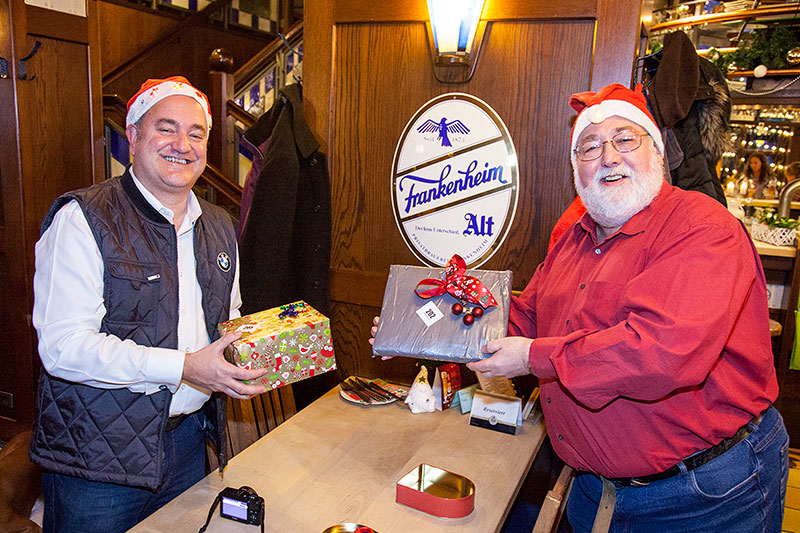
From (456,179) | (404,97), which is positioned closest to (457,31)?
(404,97)

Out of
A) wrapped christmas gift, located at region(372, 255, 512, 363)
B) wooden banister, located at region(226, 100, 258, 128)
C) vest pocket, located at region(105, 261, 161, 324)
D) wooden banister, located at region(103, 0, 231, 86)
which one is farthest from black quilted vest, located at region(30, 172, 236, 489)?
wooden banister, located at region(103, 0, 231, 86)

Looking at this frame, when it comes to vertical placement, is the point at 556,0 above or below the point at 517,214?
above

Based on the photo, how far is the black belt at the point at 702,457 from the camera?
1.57 meters

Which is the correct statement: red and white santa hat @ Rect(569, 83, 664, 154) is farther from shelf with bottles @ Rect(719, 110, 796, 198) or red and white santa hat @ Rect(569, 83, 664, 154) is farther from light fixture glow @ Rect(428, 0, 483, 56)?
shelf with bottles @ Rect(719, 110, 796, 198)

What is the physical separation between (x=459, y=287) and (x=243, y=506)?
2.84ft

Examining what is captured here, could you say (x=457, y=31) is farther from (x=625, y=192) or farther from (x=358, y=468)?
(x=358, y=468)

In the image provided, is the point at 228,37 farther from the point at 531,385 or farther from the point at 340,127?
the point at 531,385

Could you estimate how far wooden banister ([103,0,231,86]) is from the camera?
209 inches

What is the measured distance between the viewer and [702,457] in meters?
1.57

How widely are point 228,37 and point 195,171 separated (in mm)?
5619

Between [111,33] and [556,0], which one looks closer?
[556,0]

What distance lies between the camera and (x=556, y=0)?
2.24 meters

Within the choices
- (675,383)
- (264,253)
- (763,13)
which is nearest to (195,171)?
(264,253)

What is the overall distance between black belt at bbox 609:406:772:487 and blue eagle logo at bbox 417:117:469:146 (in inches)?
56.0
